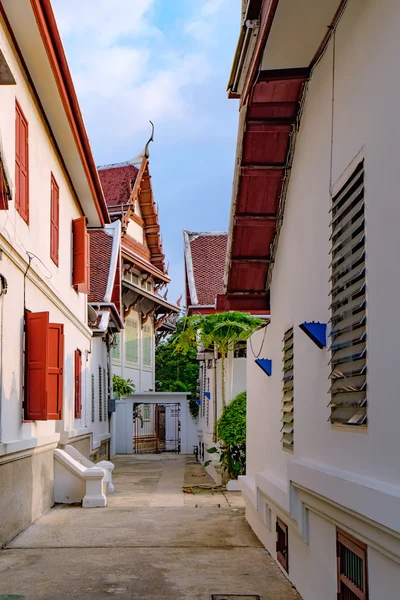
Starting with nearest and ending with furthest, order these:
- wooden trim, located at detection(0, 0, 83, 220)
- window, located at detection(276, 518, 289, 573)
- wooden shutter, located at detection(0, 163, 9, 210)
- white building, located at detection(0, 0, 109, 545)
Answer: wooden shutter, located at detection(0, 163, 9, 210)
window, located at detection(276, 518, 289, 573)
white building, located at detection(0, 0, 109, 545)
wooden trim, located at detection(0, 0, 83, 220)

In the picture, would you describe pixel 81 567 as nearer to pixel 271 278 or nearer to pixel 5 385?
pixel 5 385

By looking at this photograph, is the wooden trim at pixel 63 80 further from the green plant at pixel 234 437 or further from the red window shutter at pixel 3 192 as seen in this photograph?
the green plant at pixel 234 437

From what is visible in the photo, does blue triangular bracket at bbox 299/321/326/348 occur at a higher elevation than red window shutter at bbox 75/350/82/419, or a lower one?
higher

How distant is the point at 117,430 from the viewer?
29547 millimetres

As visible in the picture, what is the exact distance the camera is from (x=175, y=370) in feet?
124

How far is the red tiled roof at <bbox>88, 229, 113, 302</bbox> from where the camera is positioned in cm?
2327

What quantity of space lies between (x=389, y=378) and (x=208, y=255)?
21415 millimetres

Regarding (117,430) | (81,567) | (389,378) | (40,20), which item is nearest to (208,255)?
(117,430)

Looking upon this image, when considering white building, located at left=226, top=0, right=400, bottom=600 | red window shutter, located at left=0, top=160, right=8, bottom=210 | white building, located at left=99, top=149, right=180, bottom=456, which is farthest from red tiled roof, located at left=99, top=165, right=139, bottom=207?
red window shutter, located at left=0, top=160, right=8, bottom=210

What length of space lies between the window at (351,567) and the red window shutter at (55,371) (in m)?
5.78

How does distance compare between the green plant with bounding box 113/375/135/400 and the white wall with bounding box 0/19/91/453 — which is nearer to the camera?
the white wall with bounding box 0/19/91/453

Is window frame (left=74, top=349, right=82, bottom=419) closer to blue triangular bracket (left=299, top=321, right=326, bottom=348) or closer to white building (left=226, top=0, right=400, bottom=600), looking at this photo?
white building (left=226, top=0, right=400, bottom=600)

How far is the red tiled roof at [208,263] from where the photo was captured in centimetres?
2312

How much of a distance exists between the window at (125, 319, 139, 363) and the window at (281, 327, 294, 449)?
2435 cm
